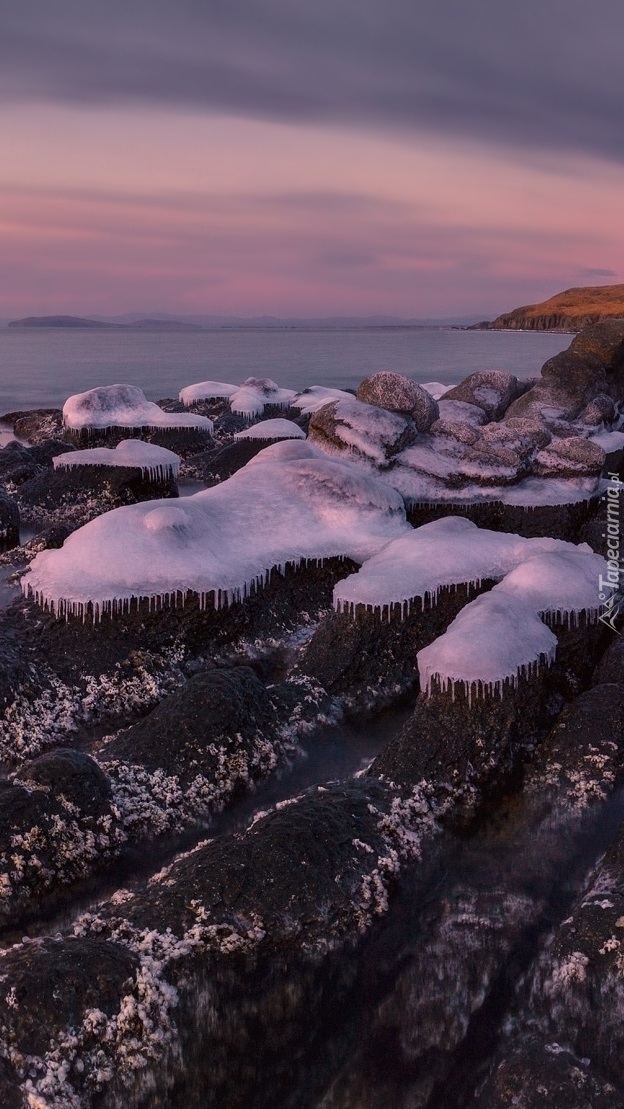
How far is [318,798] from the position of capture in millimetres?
8047

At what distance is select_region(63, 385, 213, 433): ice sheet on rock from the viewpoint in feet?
92.4

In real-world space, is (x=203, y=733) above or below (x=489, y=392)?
below

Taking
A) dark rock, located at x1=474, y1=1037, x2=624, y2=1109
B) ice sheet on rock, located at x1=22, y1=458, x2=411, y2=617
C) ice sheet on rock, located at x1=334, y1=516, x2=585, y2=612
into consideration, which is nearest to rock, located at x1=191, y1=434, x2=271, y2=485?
ice sheet on rock, located at x1=22, y1=458, x2=411, y2=617

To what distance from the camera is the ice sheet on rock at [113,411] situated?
2816 cm

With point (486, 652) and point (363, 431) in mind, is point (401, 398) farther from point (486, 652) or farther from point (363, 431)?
point (486, 652)

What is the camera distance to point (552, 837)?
27.8 feet

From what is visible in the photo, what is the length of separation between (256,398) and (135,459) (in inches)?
693

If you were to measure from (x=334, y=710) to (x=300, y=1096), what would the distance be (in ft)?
18.5

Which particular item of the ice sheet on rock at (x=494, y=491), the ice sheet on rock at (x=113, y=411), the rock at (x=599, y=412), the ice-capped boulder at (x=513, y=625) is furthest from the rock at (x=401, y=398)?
the ice sheet on rock at (x=113, y=411)

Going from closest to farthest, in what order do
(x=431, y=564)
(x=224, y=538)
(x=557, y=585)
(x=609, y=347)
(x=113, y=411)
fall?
(x=557, y=585) → (x=431, y=564) → (x=224, y=538) → (x=113, y=411) → (x=609, y=347)

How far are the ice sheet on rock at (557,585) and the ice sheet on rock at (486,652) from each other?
95 centimetres

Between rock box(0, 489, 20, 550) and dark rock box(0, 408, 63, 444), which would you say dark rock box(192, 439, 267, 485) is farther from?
dark rock box(0, 408, 63, 444)

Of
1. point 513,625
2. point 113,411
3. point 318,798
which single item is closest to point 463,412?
point 113,411

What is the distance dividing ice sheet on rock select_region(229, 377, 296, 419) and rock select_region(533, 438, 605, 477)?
19.4 m
